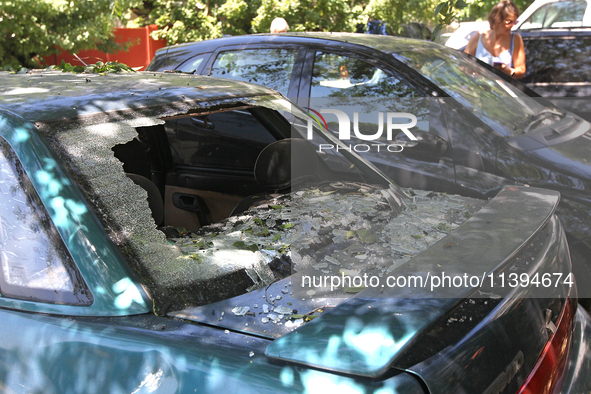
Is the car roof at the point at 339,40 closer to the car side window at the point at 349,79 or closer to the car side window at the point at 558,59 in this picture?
the car side window at the point at 349,79

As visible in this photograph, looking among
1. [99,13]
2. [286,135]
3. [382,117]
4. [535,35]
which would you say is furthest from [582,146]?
[99,13]

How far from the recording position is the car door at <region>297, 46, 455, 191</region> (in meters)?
3.55

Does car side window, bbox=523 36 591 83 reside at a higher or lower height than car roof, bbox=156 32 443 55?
lower

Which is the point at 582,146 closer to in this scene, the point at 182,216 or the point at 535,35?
the point at 182,216

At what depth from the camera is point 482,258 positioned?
5.14ft

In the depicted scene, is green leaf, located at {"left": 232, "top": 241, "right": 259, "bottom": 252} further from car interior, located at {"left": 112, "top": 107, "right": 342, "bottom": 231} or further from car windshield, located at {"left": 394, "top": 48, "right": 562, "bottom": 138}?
car windshield, located at {"left": 394, "top": 48, "right": 562, "bottom": 138}

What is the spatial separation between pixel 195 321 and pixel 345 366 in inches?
19.3

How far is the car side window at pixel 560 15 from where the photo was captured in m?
7.27

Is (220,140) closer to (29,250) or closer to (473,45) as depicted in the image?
(29,250)

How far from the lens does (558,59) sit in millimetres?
6211

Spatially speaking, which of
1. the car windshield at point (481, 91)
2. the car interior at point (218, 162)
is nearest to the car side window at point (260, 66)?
the car windshield at point (481, 91)

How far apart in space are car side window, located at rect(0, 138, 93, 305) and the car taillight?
4.15 ft

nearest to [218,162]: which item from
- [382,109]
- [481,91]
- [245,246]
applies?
[382,109]

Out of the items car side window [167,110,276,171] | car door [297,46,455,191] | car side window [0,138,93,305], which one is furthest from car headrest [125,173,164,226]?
car door [297,46,455,191]
